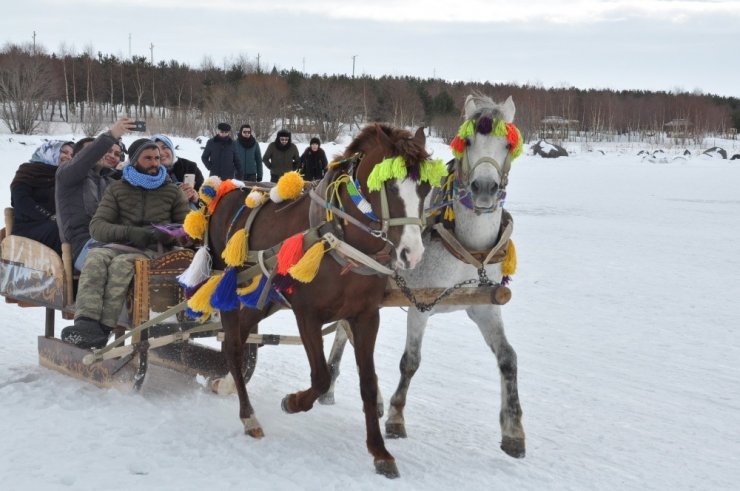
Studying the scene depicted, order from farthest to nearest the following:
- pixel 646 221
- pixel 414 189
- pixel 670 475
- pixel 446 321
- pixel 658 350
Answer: pixel 646 221 < pixel 446 321 < pixel 658 350 < pixel 670 475 < pixel 414 189

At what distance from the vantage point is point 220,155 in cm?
1230

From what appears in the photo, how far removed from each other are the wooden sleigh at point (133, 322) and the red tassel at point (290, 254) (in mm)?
767

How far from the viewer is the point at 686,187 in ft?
93.7

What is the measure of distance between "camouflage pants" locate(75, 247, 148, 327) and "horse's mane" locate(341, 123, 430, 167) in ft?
6.71

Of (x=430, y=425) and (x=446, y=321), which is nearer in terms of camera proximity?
(x=430, y=425)

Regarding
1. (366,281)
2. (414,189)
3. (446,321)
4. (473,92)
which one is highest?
(473,92)

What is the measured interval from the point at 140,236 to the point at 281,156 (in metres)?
7.89

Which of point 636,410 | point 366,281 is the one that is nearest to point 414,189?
point 366,281

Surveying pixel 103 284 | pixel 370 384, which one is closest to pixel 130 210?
pixel 103 284

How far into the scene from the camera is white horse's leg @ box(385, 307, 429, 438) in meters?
5.04

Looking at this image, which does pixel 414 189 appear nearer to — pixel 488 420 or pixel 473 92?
pixel 473 92

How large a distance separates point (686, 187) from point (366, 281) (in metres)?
26.7

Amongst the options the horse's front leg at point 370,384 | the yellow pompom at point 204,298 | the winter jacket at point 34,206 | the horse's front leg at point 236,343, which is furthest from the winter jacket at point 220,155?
the horse's front leg at point 370,384

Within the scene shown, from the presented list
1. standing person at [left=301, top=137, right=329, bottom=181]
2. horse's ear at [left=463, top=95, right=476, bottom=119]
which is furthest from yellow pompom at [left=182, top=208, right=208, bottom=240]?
standing person at [left=301, top=137, right=329, bottom=181]
